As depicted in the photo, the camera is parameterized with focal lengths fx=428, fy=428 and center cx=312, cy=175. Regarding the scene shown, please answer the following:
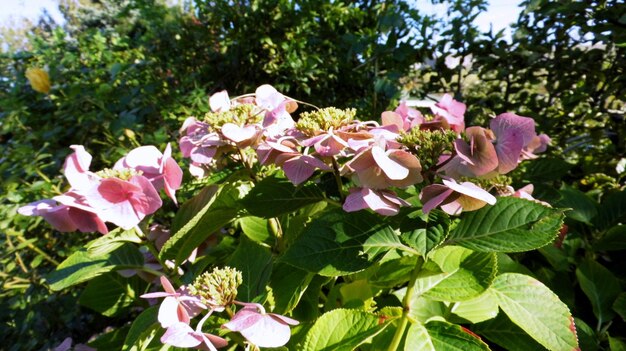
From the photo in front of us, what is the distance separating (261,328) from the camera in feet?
1.63

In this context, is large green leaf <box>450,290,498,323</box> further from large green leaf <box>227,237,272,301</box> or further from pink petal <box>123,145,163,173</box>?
pink petal <box>123,145,163,173</box>

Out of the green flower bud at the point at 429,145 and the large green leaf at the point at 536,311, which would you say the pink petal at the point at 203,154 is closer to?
the green flower bud at the point at 429,145

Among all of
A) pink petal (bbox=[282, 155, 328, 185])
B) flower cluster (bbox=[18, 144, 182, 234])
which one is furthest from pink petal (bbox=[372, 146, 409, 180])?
flower cluster (bbox=[18, 144, 182, 234])

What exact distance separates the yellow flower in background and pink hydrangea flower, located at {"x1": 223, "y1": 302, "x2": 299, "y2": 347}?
2.06 metres

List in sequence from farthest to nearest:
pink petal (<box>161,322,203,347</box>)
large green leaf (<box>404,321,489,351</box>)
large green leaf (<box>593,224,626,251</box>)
Result: large green leaf (<box>593,224,626,251</box>) → large green leaf (<box>404,321,489,351</box>) → pink petal (<box>161,322,203,347</box>)

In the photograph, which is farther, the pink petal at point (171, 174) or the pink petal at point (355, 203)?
the pink petal at point (171, 174)

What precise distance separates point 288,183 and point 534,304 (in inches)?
17.2

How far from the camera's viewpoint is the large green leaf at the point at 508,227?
523 mm

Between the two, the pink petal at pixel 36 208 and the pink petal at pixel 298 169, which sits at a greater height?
the pink petal at pixel 298 169

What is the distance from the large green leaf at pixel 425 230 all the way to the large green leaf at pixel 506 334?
1.24 ft

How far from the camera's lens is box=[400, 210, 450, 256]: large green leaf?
1.71ft

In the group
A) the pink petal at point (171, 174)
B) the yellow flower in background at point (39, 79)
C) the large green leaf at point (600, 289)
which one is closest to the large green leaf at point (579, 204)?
the large green leaf at point (600, 289)

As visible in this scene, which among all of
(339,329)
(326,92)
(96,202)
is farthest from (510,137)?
(326,92)

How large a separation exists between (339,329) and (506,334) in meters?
0.39
